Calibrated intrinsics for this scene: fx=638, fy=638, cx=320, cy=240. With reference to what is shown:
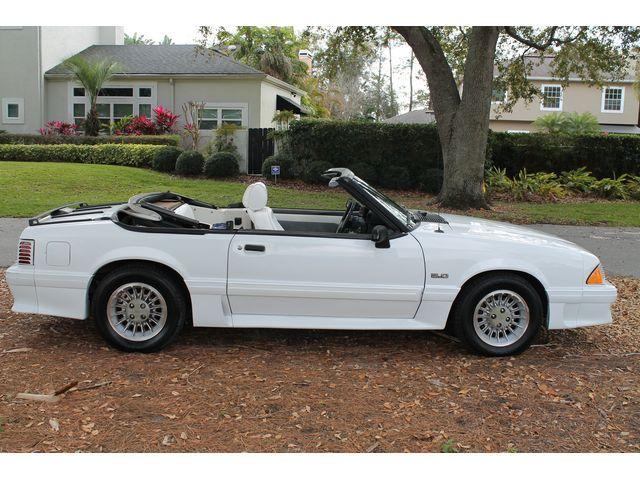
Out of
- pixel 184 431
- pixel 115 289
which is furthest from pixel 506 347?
pixel 115 289

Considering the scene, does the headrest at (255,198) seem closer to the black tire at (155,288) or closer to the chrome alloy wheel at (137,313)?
the black tire at (155,288)

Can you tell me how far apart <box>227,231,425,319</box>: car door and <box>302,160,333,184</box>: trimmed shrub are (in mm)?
13571

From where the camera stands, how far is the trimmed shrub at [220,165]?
18922mm

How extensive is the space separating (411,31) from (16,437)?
1313cm

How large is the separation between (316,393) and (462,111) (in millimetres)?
11474

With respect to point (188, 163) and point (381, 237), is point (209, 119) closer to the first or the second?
point (188, 163)

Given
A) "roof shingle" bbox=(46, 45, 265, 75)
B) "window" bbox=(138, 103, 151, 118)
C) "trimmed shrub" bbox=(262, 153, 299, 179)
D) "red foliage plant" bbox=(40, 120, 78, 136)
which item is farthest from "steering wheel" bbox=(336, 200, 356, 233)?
"window" bbox=(138, 103, 151, 118)

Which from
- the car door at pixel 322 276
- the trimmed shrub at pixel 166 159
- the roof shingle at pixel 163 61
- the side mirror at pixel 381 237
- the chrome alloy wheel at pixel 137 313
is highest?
the roof shingle at pixel 163 61

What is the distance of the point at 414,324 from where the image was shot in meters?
4.93

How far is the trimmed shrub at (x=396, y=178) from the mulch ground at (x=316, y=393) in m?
12.8

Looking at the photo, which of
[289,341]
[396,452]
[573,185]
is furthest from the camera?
[573,185]

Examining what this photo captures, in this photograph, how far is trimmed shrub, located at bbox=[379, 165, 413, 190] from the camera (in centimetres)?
1828

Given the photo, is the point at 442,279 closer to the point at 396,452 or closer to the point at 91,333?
the point at 396,452

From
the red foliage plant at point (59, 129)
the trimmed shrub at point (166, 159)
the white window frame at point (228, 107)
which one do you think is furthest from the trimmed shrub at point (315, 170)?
the red foliage plant at point (59, 129)
